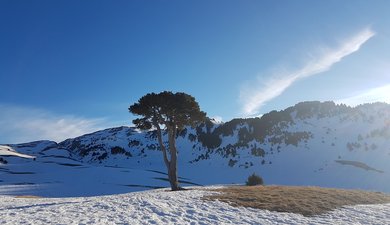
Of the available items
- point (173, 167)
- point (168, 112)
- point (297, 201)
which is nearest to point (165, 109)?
point (168, 112)

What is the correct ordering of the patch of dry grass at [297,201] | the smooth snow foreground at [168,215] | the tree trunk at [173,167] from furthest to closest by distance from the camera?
Answer: the tree trunk at [173,167] → the patch of dry grass at [297,201] → the smooth snow foreground at [168,215]

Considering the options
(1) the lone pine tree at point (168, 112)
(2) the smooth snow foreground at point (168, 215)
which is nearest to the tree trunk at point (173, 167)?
(1) the lone pine tree at point (168, 112)

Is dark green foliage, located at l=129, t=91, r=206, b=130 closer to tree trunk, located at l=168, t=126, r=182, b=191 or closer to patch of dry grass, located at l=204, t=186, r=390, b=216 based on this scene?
tree trunk, located at l=168, t=126, r=182, b=191

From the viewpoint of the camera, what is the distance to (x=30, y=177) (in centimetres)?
11525

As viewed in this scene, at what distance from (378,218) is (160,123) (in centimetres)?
2793

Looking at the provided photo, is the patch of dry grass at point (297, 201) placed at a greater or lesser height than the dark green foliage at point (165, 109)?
lesser

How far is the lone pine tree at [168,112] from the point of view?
44.5 metres

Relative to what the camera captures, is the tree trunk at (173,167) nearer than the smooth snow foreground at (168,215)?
No

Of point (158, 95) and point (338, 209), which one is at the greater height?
point (158, 95)

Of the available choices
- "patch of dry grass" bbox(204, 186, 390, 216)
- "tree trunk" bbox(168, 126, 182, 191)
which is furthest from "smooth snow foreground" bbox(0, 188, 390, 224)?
"tree trunk" bbox(168, 126, 182, 191)

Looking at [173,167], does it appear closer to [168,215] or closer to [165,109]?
[165,109]

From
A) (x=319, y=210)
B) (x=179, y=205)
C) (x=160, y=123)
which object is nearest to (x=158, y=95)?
(x=160, y=123)

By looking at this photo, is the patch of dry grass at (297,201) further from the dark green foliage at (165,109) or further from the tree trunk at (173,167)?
the dark green foliage at (165,109)

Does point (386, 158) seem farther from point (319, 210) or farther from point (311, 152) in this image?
point (319, 210)
